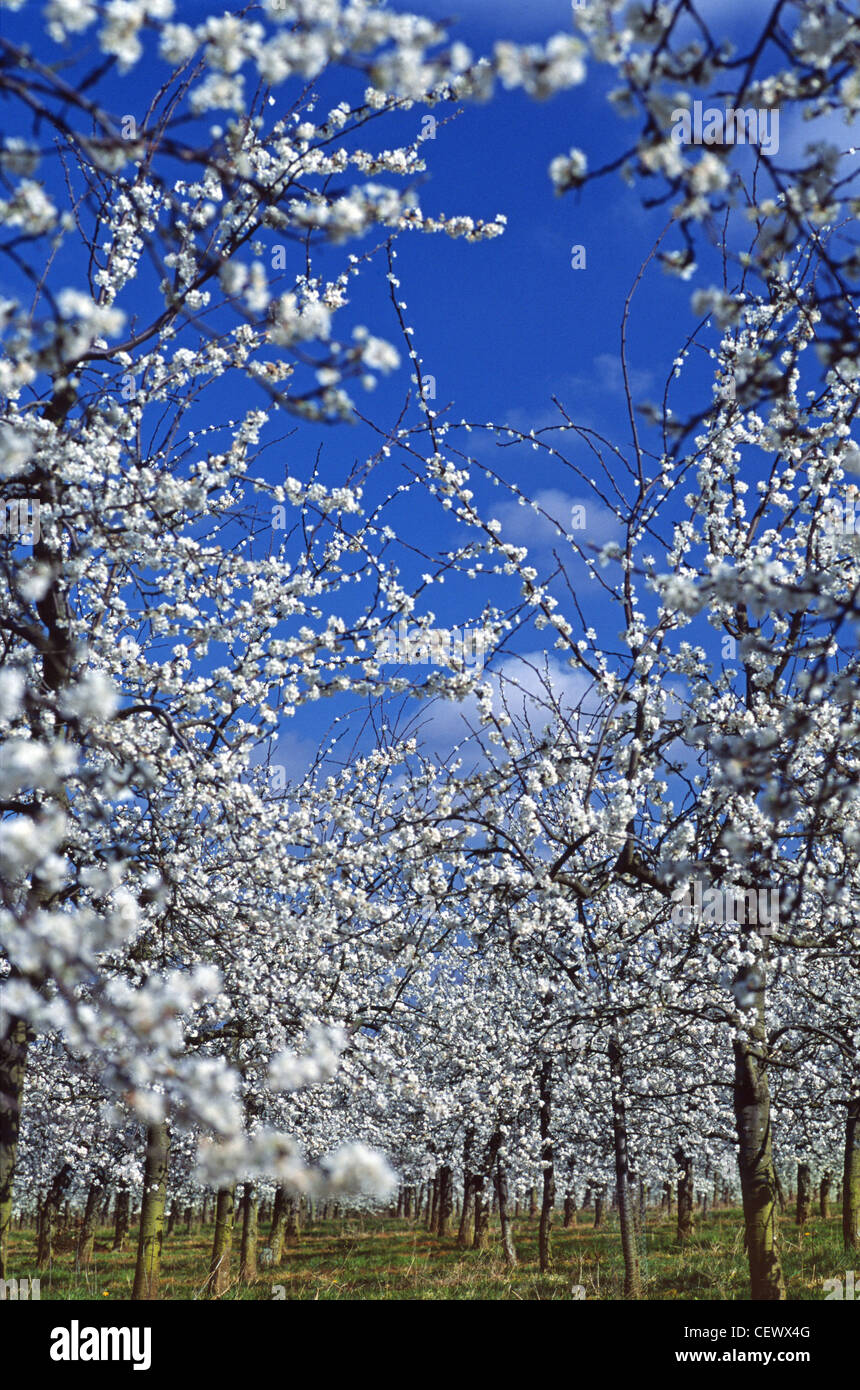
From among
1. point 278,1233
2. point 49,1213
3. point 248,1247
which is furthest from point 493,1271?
point 49,1213

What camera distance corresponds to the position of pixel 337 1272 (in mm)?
17125

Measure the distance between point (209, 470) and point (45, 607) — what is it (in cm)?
167

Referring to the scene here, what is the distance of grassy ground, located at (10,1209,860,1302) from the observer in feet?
41.2

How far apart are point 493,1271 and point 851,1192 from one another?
7.04 meters

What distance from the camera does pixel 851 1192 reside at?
16609 millimetres

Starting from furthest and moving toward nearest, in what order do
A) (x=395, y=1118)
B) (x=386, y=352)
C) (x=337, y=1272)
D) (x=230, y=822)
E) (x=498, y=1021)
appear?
(x=395, y=1118) → (x=498, y=1021) → (x=337, y=1272) → (x=230, y=822) → (x=386, y=352)

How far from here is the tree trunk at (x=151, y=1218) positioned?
9875 mm

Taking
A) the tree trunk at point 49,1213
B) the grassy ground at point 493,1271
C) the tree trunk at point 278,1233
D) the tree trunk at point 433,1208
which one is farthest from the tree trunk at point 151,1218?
the tree trunk at point 433,1208

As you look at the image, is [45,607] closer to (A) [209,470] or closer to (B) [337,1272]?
(A) [209,470]

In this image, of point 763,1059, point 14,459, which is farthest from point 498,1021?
point 14,459

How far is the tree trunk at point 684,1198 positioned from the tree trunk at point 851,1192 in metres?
5.74

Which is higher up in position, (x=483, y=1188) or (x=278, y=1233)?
(x=483, y=1188)

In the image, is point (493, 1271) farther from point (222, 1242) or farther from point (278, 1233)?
point (278, 1233)

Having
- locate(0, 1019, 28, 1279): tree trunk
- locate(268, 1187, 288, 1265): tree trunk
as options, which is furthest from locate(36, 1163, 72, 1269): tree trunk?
locate(0, 1019, 28, 1279): tree trunk
